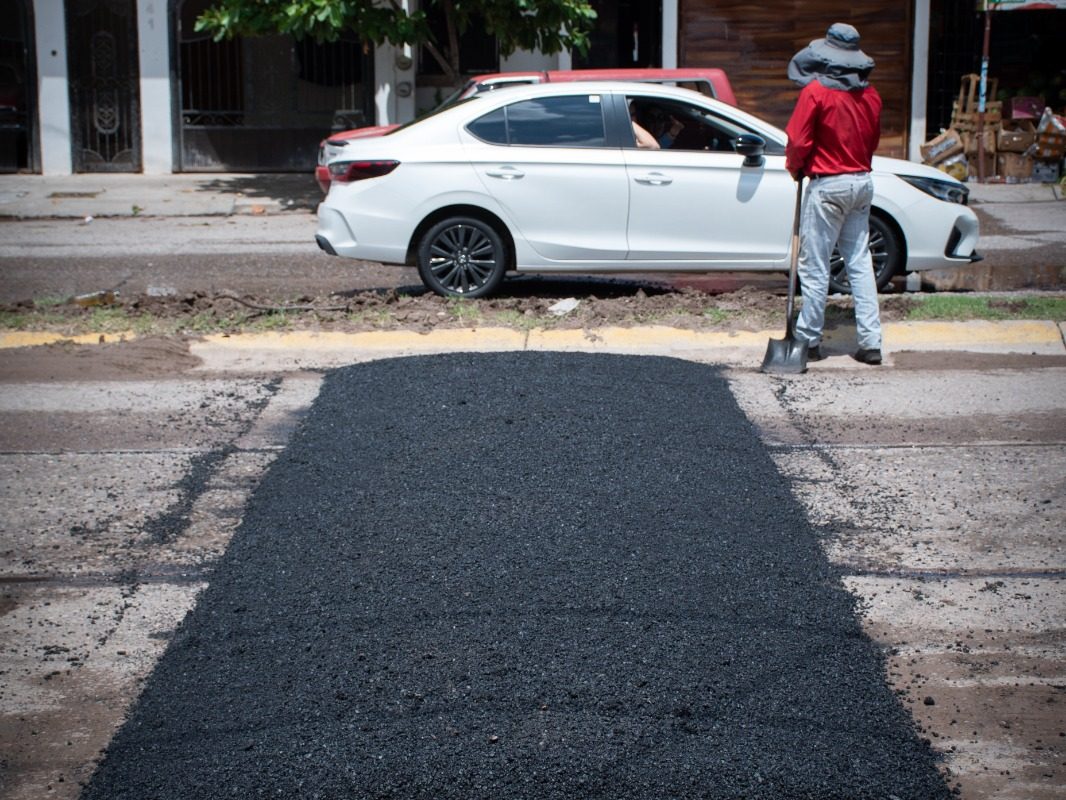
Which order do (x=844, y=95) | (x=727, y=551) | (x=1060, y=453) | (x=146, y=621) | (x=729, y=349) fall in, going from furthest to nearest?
(x=729, y=349)
(x=844, y=95)
(x=1060, y=453)
(x=727, y=551)
(x=146, y=621)

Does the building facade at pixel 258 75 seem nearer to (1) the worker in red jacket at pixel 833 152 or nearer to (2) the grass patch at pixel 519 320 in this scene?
(2) the grass patch at pixel 519 320

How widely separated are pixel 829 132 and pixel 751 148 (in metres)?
2.36

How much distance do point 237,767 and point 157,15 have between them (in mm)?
20377

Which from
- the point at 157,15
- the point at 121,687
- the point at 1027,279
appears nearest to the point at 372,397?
the point at 121,687

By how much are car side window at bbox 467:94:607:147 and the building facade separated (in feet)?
37.1

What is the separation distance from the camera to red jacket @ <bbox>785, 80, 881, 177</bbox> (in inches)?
345

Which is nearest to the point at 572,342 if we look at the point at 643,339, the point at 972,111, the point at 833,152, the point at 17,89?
the point at 643,339

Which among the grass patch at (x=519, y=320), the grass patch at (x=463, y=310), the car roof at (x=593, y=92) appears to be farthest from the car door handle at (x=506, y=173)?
the grass patch at (x=519, y=320)

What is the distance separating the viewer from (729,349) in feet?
33.0

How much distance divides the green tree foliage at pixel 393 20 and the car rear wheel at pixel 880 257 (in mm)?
7737

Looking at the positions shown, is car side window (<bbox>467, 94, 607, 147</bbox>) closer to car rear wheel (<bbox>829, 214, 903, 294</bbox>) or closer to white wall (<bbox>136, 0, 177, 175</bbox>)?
car rear wheel (<bbox>829, 214, 903, 294</bbox>)

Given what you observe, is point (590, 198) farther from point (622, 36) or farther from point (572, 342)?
point (622, 36)

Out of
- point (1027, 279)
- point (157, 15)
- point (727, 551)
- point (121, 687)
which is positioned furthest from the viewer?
point (157, 15)

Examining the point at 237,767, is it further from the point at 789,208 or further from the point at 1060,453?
the point at 789,208
